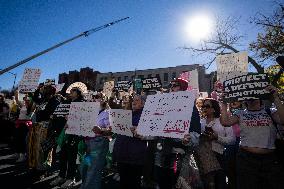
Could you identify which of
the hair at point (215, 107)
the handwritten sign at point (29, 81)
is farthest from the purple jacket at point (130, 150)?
the handwritten sign at point (29, 81)

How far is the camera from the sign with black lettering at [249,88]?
3955 millimetres

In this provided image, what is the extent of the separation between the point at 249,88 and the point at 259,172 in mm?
1136

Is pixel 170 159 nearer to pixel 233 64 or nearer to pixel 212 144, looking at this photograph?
pixel 212 144

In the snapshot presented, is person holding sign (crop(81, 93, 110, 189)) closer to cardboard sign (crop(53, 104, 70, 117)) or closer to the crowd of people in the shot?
the crowd of people

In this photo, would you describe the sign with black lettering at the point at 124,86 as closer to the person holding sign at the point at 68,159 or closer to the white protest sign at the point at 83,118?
the person holding sign at the point at 68,159

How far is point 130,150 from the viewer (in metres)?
4.82

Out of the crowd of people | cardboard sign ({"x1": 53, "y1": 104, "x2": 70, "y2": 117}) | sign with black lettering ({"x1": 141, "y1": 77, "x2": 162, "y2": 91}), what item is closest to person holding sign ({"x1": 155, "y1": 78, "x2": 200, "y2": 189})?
the crowd of people

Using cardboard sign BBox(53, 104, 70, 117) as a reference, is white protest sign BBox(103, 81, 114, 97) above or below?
above

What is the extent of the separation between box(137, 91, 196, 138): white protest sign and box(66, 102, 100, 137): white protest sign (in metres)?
1.48

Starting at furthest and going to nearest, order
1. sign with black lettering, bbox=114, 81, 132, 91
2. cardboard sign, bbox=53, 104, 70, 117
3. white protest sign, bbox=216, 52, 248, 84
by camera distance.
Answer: sign with black lettering, bbox=114, 81, 132, 91 → white protest sign, bbox=216, 52, 248, 84 → cardboard sign, bbox=53, 104, 70, 117

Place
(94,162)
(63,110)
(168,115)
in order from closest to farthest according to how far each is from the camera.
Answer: (168,115)
(94,162)
(63,110)

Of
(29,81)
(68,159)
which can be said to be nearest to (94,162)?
(68,159)

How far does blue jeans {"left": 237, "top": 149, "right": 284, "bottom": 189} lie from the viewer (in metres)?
3.86

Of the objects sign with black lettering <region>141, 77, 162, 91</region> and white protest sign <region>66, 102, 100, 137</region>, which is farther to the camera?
sign with black lettering <region>141, 77, 162, 91</region>
